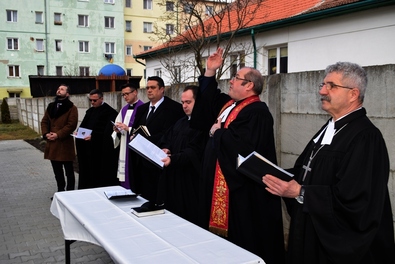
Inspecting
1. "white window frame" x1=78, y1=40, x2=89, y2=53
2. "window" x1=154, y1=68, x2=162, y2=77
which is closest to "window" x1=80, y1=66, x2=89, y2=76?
"white window frame" x1=78, y1=40, x2=89, y2=53

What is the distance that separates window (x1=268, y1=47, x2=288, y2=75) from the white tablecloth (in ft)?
31.0

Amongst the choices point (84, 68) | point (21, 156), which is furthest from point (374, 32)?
point (84, 68)

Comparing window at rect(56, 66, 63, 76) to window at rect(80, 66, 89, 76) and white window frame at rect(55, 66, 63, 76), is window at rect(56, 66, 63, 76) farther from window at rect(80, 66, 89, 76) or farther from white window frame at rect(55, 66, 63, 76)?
window at rect(80, 66, 89, 76)

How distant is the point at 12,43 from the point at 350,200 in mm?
46793

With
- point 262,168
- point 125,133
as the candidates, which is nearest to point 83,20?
point 125,133

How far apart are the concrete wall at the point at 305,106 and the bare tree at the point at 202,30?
4.87m

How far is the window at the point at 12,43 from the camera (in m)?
43.5

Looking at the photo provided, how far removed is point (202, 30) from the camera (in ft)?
32.9

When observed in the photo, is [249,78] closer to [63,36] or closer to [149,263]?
[149,263]

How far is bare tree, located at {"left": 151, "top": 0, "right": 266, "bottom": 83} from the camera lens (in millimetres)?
10469

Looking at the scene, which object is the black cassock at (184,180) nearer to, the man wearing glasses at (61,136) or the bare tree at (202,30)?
the man wearing glasses at (61,136)

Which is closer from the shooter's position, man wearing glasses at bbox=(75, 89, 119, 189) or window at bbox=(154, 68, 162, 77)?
man wearing glasses at bbox=(75, 89, 119, 189)

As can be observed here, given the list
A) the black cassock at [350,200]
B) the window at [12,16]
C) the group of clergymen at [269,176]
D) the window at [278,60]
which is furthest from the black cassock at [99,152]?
the window at [12,16]

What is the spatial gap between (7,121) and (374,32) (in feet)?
83.0
